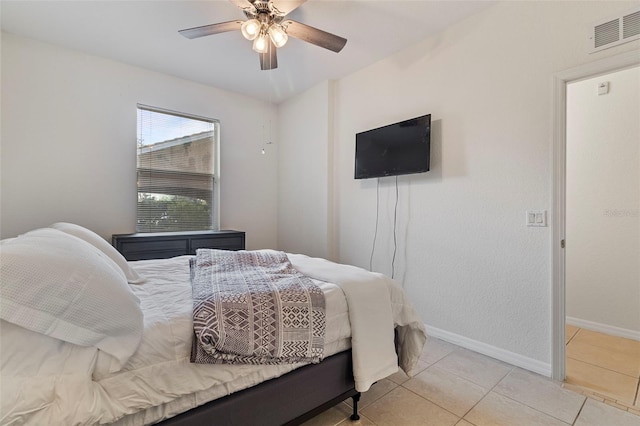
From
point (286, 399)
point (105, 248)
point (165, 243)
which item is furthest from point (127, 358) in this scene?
point (165, 243)

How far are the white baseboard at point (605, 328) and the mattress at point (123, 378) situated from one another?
3133 millimetres

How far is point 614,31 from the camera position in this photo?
1.80 m

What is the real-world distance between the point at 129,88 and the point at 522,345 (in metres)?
4.44

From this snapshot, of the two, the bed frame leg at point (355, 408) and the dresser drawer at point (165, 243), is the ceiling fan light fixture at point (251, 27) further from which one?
the bed frame leg at point (355, 408)

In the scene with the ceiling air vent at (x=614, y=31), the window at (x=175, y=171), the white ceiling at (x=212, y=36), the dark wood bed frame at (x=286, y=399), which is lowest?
the dark wood bed frame at (x=286, y=399)

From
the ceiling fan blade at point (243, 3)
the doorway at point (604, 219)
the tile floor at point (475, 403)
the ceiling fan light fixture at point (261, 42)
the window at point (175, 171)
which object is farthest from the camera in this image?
the window at point (175, 171)

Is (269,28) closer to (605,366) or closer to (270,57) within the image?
(270,57)

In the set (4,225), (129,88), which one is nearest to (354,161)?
(129,88)

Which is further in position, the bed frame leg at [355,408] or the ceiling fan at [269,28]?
the ceiling fan at [269,28]

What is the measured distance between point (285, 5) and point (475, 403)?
2.81 meters

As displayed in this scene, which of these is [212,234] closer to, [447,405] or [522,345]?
[447,405]

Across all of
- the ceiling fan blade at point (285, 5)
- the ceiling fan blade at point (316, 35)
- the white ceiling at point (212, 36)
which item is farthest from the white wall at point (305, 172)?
the ceiling fan blade at point (285, 5)

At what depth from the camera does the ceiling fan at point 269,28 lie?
199cm

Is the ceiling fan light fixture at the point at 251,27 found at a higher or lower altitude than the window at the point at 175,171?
higher
